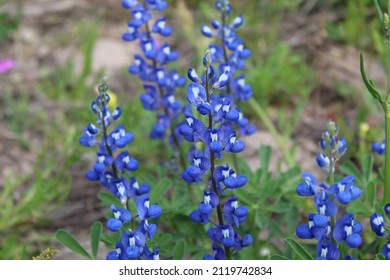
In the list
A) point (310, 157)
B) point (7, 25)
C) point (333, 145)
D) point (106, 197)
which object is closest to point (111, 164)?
point (106, 197)

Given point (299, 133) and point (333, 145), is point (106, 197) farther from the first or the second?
point (299, 133)

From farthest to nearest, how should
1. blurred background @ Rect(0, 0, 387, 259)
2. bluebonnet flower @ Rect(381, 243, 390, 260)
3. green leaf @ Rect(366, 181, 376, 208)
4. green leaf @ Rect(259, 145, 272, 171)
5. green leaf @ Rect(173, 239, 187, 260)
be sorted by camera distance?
blurred background @ Rect(0, 0, 387, 259), green leaf @ Rect(259, 145, 272, 171), green leaf @ Rect(366, 181, 376, 208), green leaf @ Rect(173, 239, 187, 260), bluebonnet flower @ Rect(381, 243, 390, 260)

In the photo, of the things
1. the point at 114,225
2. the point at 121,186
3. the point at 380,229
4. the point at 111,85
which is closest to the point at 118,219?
the point at 114,225

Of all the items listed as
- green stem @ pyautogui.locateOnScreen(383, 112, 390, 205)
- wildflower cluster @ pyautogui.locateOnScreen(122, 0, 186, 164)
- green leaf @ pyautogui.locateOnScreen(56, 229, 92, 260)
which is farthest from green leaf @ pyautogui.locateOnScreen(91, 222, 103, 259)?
green stem @ pyautogui.locateOnScreen(383, 112, 390, 205)

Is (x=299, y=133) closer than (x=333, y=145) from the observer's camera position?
No

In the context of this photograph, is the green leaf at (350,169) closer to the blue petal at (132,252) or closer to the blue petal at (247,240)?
the blue petal at (247,240)

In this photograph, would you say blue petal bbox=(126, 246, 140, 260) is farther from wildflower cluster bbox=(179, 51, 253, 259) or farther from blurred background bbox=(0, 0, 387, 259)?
blurred background bbox=(0, 0, 387, 259)

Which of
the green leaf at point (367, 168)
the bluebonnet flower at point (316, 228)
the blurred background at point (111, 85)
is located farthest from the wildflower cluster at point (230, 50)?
the bluebonnet flower at point (316, 228)
